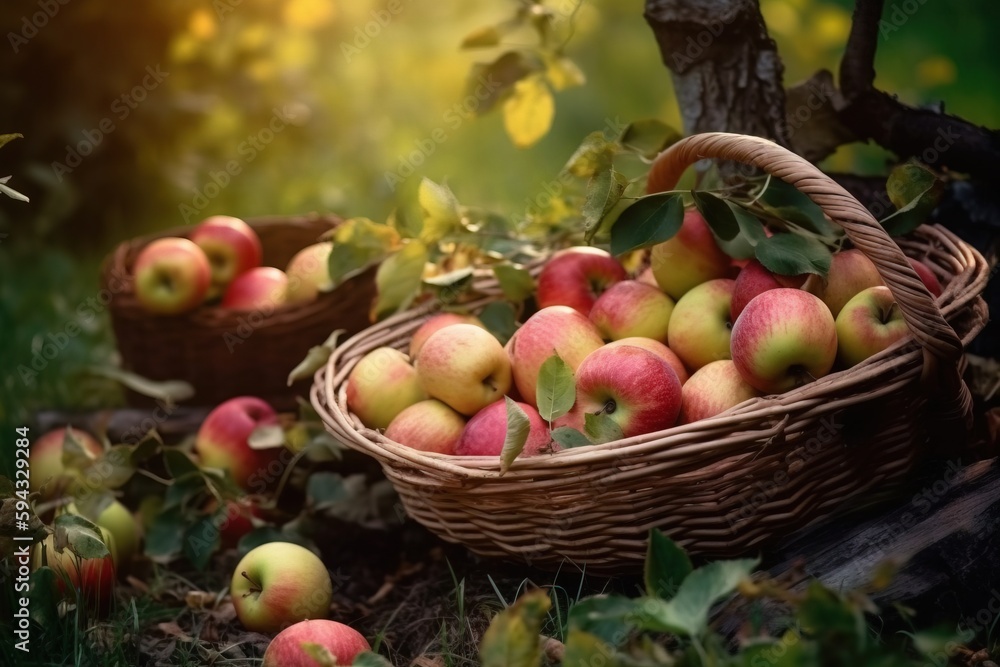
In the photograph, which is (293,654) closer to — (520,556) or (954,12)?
(520,556)

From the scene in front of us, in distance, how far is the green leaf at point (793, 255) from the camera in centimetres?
151

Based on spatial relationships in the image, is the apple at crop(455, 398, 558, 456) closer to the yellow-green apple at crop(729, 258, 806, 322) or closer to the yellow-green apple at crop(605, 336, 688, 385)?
the yellow-green apple at crop(605, 336, 688, 385)

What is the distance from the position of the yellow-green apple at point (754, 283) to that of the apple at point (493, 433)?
393 millimetres

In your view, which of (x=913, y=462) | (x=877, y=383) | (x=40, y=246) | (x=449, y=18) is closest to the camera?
(x=877, y=383)

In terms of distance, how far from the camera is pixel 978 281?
1.49 meters

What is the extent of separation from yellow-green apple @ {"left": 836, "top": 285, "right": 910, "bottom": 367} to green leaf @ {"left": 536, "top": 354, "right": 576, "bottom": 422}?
44 cm

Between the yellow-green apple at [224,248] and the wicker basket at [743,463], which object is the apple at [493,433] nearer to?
the wicker basket at [743,463]

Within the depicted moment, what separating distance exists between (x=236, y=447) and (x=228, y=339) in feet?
1.25

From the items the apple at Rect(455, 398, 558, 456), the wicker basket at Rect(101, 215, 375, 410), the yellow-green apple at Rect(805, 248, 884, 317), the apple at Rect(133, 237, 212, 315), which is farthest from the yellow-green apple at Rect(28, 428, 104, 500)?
the yellow-green apple at Rect(805, 248, 884, 317)

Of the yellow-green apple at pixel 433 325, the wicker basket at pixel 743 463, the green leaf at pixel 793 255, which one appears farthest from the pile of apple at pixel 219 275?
the green leaf at pixel 793 255

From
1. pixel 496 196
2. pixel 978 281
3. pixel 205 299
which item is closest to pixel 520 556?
pixel 978 281

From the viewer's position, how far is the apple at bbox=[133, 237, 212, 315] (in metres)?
2.24

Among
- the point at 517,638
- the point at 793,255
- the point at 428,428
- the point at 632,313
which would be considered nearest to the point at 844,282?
the point at 793,255

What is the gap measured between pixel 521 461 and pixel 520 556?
0.83 ft
